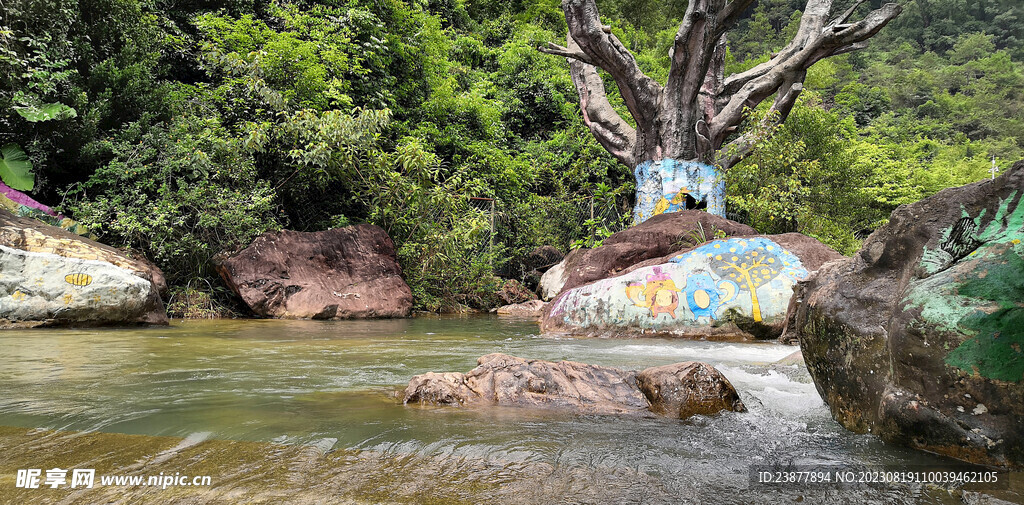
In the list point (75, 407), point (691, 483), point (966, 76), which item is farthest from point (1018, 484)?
point (966, 76)

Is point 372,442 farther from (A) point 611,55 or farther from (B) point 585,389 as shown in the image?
(A) point 611,55

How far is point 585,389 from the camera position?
2705 millimetres

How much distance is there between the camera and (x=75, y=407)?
225 cm

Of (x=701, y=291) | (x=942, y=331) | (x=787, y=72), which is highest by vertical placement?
(x=787, y=72)

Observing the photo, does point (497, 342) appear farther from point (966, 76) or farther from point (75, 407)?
point (966, 76)

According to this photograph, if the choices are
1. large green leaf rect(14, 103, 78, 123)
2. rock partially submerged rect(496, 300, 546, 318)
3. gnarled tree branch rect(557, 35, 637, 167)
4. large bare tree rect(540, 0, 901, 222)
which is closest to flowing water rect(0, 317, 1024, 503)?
large green leaf rect(14, 103, 78, 123)

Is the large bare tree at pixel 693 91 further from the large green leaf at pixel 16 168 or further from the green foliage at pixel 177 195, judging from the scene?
the large green leaf at pixel 16 168

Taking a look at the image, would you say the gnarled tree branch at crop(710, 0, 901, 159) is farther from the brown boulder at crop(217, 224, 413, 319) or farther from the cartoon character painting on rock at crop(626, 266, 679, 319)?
the brown boulder at crop(217, 224, 413, 319)

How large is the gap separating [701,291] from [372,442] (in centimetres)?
516

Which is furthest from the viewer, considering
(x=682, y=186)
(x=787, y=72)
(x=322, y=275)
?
(x=787, y=72)

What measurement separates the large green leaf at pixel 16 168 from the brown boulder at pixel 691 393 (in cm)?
928

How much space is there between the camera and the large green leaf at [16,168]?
7754 mm

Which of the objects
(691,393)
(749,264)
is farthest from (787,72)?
(691,393)

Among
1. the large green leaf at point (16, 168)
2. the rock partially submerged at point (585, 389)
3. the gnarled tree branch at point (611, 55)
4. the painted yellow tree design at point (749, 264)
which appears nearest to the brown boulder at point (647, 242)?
the painted yellow tree design at point (749, 264)
